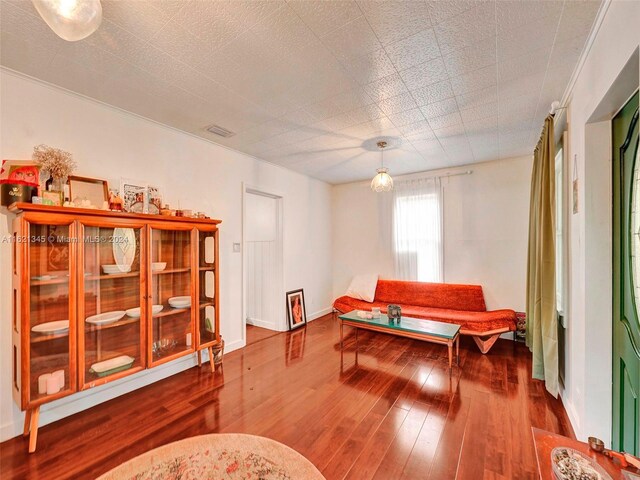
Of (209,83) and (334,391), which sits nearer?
(209,83)

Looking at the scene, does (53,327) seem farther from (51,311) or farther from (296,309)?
(296,309)

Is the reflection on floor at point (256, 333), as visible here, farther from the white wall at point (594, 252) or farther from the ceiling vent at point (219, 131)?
the white wall at point (594, 252)

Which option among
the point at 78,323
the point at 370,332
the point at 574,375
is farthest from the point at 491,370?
the point at 78,323

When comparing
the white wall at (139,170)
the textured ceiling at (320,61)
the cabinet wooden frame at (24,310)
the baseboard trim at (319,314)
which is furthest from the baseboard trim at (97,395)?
the textured ceiling at (320,61)

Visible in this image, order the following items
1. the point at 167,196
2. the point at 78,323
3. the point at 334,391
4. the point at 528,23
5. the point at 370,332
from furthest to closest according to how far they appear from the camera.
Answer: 1. the point at 370,332
2. the point at 167,196
3. the point at 334,391
4. the point at 78,323
5. the point at 528,23

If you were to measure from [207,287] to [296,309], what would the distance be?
191 cm

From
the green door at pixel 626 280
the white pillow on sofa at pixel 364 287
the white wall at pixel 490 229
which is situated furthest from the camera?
the white pillow on sofa at pixel 364 287

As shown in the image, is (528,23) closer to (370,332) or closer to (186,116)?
(186,116)

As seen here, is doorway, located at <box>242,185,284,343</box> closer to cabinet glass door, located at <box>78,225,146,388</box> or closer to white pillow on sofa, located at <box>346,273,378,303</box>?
white pillow on sofa, located at <box>346,273,378,303</box>

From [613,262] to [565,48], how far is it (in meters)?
1.41

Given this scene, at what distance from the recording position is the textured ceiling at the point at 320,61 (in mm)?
1529

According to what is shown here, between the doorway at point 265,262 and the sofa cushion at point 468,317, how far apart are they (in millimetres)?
1200

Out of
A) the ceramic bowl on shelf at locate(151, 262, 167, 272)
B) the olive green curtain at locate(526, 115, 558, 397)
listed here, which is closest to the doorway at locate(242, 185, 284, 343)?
the ceramic bowl on shelf at locate(151, 262, 167, 272)

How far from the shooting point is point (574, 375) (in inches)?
81.6
